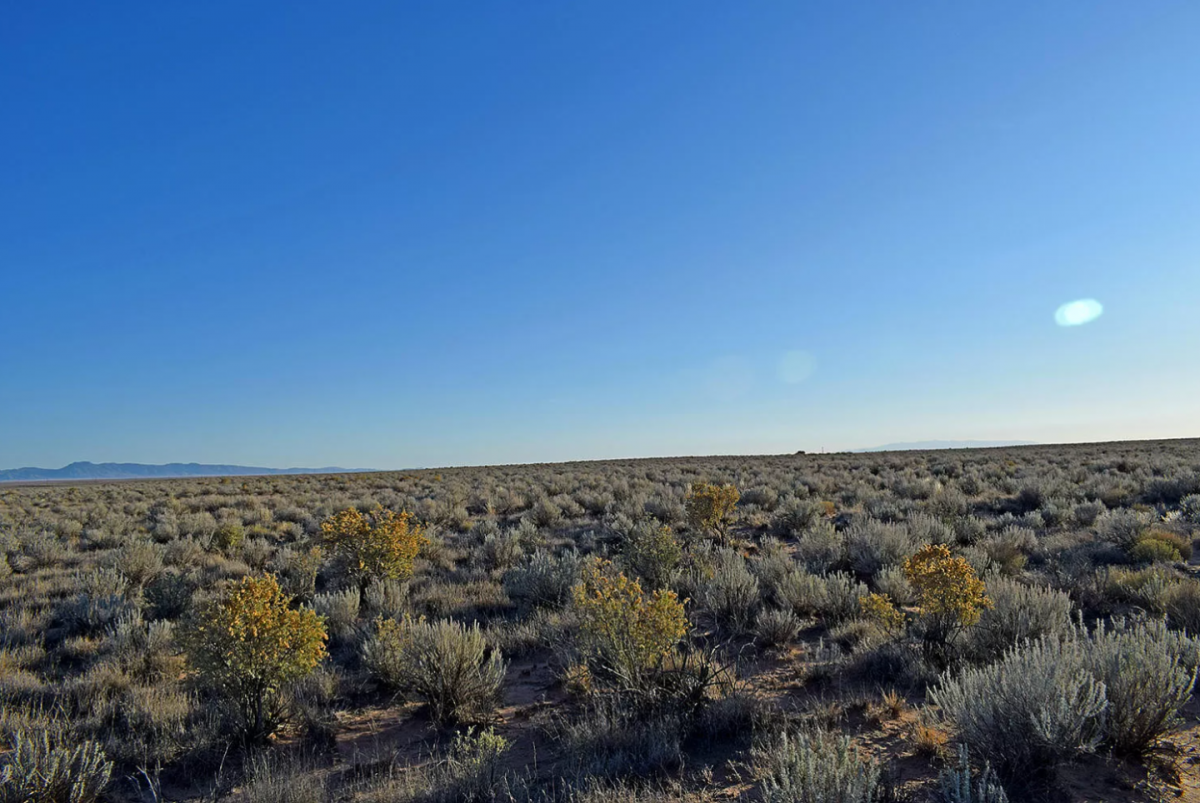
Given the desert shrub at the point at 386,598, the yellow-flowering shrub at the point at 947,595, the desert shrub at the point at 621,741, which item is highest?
the yellow-flowering shrub at the point at 947,595

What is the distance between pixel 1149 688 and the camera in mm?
3570

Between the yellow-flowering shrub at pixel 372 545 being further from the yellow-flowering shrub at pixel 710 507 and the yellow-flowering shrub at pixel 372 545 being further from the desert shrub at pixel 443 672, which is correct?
the yellow-flowering shrub at pixel 710 507

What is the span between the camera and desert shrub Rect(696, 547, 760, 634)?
6910 mm

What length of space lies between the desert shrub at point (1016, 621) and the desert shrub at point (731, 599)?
7.48ft

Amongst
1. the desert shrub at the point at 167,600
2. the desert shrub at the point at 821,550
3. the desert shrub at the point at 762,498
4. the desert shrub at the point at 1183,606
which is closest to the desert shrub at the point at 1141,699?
the desert shrub at the point at 1183,606

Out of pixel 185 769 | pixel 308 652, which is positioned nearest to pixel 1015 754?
pixel 308 652

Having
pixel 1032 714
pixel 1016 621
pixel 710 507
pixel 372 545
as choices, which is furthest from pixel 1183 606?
pixel 372 545

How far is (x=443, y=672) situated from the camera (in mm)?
5207

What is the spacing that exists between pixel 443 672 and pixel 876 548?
270 inches

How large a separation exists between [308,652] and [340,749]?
0.79 meters

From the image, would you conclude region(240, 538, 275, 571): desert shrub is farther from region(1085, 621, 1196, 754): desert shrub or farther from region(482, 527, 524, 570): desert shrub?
region(1085, 621, 1196, 754): desert shrub

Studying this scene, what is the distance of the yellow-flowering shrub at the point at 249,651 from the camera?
4598 mm

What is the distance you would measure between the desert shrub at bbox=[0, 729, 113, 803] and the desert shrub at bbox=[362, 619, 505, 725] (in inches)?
84.1

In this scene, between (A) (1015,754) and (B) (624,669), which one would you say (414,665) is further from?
(A) (1015,754)
